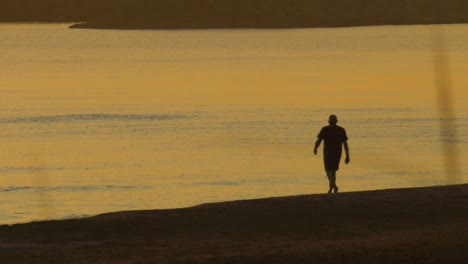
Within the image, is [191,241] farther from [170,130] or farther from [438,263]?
[170,130]

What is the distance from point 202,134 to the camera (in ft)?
148

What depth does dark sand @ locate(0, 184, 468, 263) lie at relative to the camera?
1514 centimetres

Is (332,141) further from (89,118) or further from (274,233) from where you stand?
(89,118)

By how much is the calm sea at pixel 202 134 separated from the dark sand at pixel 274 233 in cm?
673

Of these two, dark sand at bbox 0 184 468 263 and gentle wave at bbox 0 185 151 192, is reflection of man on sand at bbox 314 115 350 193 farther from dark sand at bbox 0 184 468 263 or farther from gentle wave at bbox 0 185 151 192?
gentle wave at bbox 0 185 151 192

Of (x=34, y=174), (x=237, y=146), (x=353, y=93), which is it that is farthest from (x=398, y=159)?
(x=353, y=93)

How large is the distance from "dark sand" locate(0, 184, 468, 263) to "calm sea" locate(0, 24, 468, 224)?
6731mm

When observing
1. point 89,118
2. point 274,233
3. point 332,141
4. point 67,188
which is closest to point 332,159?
point 332,141

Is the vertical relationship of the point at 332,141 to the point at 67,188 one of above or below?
below

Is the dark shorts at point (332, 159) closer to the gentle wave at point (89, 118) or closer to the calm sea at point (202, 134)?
the calm sea at point (202, 134)

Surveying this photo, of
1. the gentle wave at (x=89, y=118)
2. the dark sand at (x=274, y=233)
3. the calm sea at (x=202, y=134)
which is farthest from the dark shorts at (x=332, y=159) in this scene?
the gentle wave at (x=89, y=118)

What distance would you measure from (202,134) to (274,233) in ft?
90.9

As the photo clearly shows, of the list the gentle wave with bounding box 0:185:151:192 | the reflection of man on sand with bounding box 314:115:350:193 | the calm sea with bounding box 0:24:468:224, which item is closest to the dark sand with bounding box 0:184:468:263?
the reflection of man on sand with bounding box 314:115:350:193

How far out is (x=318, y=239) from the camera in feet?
55.0
